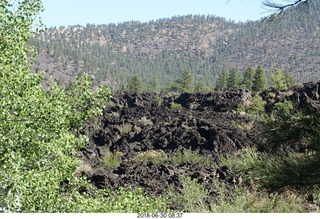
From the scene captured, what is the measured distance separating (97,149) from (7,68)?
78.0 ft

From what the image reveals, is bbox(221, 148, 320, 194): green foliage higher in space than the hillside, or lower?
lower

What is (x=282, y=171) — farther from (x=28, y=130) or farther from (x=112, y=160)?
(x=112, y=160)

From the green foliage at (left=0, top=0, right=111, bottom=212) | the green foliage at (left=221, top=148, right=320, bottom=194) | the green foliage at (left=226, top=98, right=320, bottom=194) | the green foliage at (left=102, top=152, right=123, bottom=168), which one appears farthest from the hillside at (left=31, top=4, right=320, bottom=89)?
the green foliage at (left=221, top=148, right=320, bottom=194)

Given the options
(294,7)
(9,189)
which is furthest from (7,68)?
(294,7)

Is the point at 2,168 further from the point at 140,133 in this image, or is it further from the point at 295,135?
the point at 140,133

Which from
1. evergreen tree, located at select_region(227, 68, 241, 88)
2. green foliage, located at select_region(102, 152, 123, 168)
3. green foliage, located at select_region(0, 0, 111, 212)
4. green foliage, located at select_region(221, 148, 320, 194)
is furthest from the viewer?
evergreen tree, located at select_region(227, 68, 241, 88)

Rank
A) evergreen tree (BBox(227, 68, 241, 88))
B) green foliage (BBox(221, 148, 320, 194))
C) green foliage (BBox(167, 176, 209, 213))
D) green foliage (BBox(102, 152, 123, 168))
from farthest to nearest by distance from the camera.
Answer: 1. evergreen tree (BBox(227, 68, 241, 88))
2. green foliage (BBox(102, 152, 123, 168))
3. green foliage (BBox(167, 176, 209, 213))
4. green foliage (BBox(221, 148, 320, 194))

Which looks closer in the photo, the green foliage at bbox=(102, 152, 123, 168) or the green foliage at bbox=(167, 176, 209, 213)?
the green foliage at bbox=(167, 176, 209, 213)

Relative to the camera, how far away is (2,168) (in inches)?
286

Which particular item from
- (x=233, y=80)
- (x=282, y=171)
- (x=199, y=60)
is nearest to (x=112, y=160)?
(x=282, y=171)

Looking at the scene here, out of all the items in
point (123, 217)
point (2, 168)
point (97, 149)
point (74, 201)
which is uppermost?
point (123, 217)

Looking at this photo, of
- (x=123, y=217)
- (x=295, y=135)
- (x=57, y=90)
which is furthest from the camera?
(x=57, y=90)

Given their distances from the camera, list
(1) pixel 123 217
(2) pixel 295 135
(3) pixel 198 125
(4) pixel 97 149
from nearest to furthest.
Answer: (1) pixel 123 217 < (2) pixel 295 135 < (4) pixel 97 149 < (3) pixel 198 125

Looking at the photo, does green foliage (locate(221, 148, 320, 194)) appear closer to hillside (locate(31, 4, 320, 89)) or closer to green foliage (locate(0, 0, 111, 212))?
green foliage (locate(0, 0, 111, 212))
